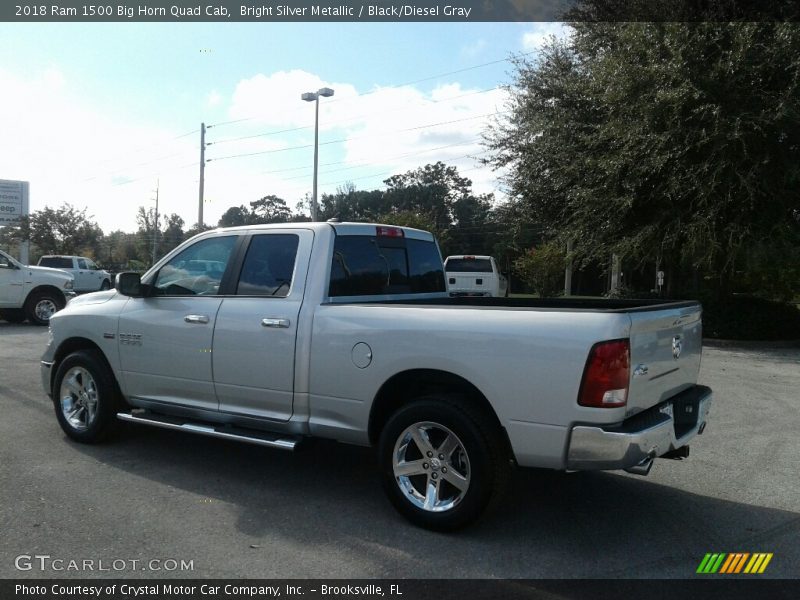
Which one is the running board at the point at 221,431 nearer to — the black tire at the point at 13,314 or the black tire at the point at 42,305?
the black tire at the point at 42,305

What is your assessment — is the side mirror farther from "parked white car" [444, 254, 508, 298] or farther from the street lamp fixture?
the street lamp fixture

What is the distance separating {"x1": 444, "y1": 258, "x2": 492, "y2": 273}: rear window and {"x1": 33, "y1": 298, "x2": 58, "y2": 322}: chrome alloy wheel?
437 inches

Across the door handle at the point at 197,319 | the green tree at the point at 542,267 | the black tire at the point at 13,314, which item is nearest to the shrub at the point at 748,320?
the green tree at the point at 542,267

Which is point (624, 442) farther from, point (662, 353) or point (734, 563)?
point (734, 563)

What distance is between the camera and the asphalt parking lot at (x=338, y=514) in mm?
3684

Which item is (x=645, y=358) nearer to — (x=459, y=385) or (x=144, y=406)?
(x=459, y=385)

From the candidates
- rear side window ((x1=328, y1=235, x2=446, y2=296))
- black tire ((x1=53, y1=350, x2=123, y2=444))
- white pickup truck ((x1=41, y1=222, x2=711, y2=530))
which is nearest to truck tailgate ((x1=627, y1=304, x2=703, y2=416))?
white pickup truck ((x1=41, y1=222, x2=711, y2=530))

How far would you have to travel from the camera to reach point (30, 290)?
1606cm

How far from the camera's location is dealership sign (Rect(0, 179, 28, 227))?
39438 millimetres

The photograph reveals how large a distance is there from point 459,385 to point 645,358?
1091 mm

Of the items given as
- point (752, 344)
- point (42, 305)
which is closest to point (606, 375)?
point (752, 344)

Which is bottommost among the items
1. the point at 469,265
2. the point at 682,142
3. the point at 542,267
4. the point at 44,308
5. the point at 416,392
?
the point at 44,308

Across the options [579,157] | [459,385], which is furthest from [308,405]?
[579,157]

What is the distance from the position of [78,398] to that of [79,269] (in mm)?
26571
